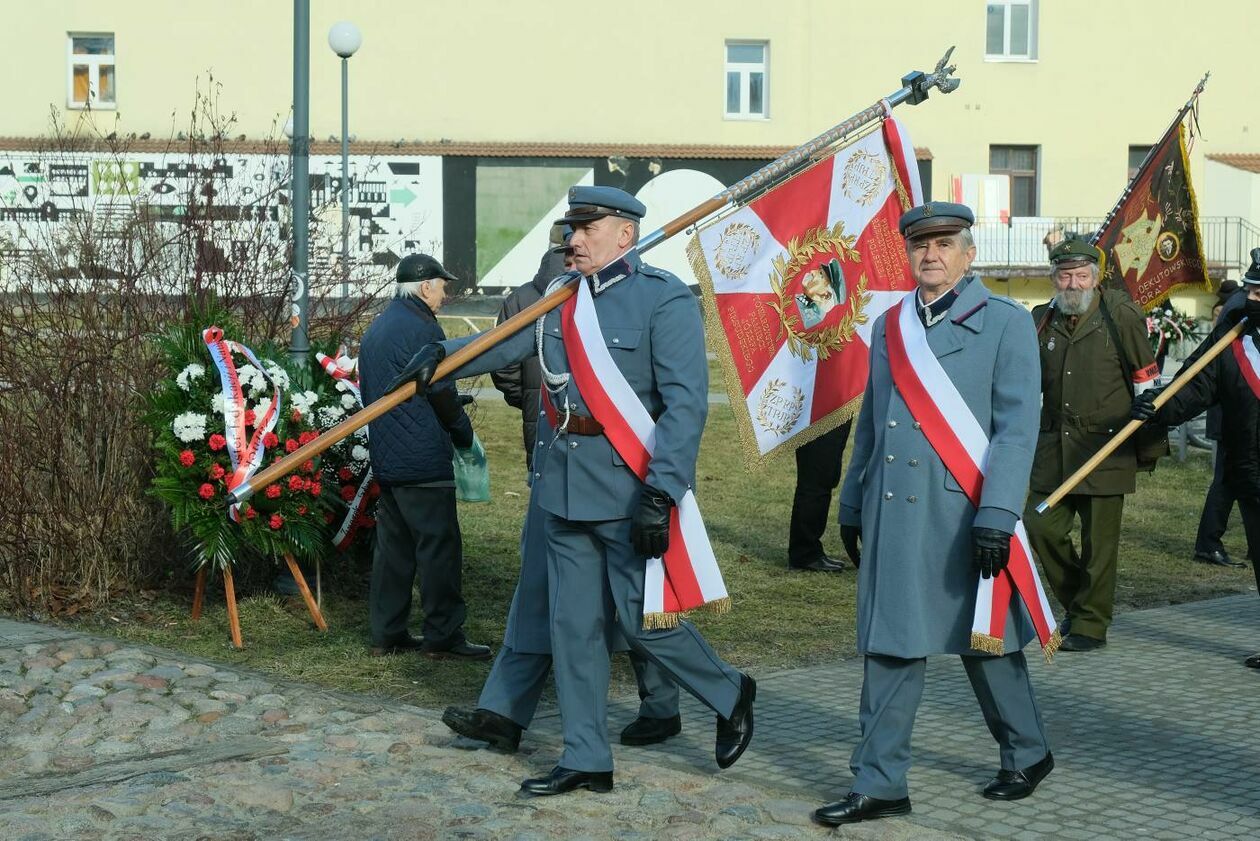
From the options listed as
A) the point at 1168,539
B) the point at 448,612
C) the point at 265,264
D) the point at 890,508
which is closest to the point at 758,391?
the point at 448,612

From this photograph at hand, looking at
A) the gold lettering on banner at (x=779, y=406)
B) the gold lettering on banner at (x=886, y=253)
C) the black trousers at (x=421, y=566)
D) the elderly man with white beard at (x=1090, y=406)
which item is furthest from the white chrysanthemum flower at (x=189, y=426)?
the elderly man with white beard at (x=1090, y=406)

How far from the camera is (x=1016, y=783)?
5.66m

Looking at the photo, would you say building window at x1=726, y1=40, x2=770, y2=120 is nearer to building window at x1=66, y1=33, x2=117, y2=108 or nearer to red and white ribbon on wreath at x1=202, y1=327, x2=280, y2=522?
building window at x1=66, y1=33, x2=117, y2=108

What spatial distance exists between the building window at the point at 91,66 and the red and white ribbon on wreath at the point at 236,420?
31928 millimetres

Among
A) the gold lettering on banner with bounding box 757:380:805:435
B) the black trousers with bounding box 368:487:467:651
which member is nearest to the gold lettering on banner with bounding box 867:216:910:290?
the gold lettering on banner with bounding box 757:380:805:435

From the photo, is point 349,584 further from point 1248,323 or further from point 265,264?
point 1248,323

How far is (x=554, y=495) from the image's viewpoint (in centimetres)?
581

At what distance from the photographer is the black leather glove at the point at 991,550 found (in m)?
5.32

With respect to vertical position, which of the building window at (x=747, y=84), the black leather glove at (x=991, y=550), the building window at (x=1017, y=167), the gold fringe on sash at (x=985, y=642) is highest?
the building window at (x=747, y=84)

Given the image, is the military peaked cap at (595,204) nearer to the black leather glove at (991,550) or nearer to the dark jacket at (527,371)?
the black leather glove at (991,550)

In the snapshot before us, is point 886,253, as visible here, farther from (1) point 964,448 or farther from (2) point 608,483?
(2) point 608,483

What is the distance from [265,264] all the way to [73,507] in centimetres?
177

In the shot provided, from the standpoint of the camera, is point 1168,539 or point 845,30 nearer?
point 1168,539

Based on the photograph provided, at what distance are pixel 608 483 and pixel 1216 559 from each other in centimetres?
665
